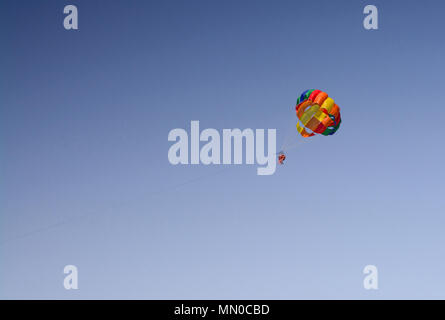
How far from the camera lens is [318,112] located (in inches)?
1464

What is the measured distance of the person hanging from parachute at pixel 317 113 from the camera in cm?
3669

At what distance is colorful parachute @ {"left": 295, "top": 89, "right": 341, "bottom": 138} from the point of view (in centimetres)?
3666

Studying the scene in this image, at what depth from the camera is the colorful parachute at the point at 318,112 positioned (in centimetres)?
3666

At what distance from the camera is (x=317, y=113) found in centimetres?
3725

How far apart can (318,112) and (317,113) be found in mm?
93

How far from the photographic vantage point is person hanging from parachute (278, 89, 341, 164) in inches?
1444
